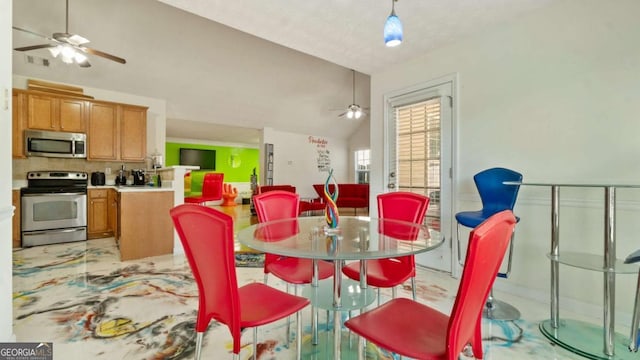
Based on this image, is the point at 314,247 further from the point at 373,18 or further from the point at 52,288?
the point at 52,288

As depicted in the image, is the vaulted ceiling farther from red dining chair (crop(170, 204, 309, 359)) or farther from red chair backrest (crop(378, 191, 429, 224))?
red dining chair (crop(170, 204, 309, 359))

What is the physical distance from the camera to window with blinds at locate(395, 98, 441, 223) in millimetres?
3199

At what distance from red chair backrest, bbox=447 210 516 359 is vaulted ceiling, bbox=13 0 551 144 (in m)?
2.18

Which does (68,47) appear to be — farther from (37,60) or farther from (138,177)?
(138,177)

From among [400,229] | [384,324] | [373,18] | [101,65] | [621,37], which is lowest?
[384,324]

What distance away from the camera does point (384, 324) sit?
115cm

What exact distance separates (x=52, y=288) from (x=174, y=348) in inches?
75.6

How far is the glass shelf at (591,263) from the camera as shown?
1665 millimetres

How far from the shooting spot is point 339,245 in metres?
1.35

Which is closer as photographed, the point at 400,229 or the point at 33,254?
the point at 400,229

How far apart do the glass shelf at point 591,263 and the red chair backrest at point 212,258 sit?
83.8 inches

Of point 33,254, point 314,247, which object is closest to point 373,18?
point 314,247

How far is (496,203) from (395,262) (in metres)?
1.13

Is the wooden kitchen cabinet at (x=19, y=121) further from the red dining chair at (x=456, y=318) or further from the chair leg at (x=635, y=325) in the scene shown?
the chair leg at (x=635, y=325)
